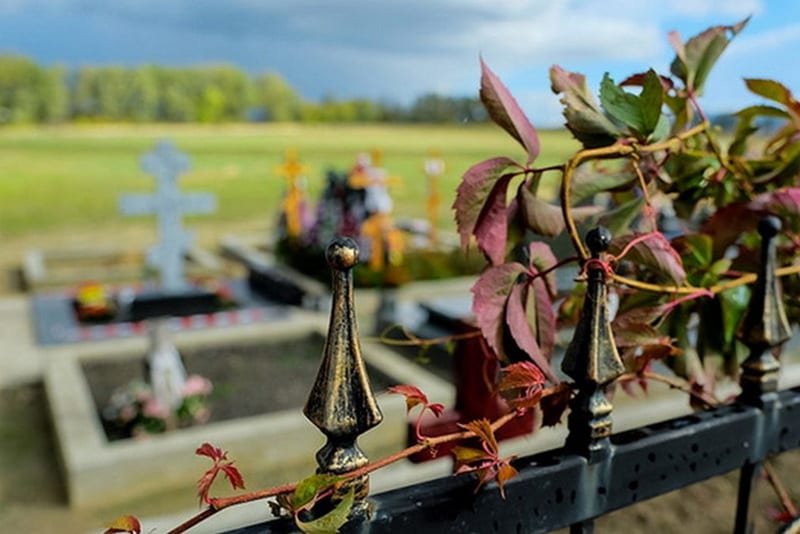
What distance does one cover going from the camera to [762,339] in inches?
41.4

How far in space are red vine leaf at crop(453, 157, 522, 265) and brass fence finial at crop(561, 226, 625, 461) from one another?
11 cm

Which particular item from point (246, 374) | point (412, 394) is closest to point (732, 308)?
point (412, 394)

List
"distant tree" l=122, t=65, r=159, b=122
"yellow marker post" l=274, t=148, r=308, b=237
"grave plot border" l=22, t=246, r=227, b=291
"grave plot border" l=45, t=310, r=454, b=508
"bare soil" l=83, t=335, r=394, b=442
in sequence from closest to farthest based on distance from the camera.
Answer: "grave plot border" l=45, t=310, r=454, b=508
"bare soil" l=83, t=335, r=394, b=442
"grave plot border" l=22, t=246, r=227, b=291
"yellow marker post" l=274, t=148, r=308, b=237
"distant tree" l=122, t=65, r=159, b=122

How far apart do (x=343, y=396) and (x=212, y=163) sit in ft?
155

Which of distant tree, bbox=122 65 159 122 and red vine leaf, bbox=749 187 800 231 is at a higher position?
distant tree, bbox=122 65 159 122

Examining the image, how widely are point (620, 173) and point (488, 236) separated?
0.27 m

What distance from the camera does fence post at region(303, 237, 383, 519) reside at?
69 centimetres

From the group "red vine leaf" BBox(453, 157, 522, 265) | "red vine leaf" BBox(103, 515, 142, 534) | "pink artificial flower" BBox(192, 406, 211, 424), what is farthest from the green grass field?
"pink artificial flower" BBox(192, 406, 211, 424)

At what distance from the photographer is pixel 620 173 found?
1030 mm

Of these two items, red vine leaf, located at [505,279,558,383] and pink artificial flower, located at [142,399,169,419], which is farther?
pink artificial flower, located at [142,399,169,419]

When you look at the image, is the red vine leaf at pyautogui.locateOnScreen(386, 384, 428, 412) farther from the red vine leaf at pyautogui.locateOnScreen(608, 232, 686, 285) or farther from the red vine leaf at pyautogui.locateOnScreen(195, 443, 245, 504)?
the red vine leaf at pyautogui.locateOnScreen(608, 232, 686, 285)

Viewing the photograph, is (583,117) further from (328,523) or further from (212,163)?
(212,163)

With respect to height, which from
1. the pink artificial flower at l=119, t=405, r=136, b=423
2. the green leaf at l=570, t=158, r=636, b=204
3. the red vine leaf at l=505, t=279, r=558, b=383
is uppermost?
the green leaf at l=570, t=158, r=636, b=204

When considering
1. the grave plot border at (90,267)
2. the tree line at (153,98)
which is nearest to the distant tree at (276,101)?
the tree line at (153,98)
